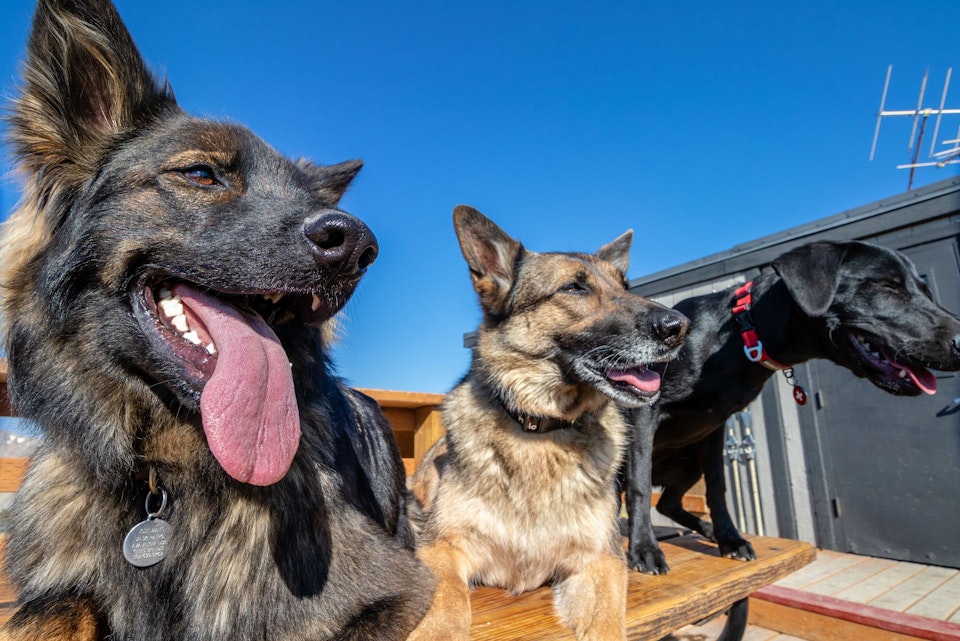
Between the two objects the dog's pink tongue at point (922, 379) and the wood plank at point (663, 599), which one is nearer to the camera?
the wood plank at point (663, 599)

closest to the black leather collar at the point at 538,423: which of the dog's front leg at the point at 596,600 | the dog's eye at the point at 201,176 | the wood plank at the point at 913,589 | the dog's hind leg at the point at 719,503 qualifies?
the dog's front leg at the point at 596,600

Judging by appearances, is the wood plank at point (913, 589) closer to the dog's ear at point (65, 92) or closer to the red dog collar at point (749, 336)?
the red dog collar at point (749, 336)

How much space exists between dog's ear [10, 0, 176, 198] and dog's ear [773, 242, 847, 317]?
3.21 metres

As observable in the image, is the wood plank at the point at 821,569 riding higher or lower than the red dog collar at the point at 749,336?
lower

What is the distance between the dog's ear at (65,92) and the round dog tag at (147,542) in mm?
984

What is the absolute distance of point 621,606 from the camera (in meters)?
1.85

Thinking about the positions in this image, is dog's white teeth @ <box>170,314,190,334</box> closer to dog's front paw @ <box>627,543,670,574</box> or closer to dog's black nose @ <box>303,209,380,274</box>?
dog's black nose @ <box>303,209,380,274</box>

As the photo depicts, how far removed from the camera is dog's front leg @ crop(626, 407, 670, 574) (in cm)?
259

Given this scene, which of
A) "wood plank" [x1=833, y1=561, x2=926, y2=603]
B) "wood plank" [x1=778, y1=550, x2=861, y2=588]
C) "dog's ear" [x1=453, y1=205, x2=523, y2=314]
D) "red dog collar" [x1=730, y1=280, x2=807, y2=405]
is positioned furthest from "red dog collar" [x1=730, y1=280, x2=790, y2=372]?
"wood plank" [x1=778, y1=550, x2=861, y2=588]

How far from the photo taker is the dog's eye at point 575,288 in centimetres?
287

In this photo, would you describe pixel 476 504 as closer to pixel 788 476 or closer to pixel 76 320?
pixel 76 320

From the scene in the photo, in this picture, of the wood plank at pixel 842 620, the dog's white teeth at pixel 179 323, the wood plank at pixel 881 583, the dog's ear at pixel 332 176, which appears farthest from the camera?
the wood plank at pixel 881 583

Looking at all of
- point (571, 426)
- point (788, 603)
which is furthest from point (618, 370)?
point (788, 603)

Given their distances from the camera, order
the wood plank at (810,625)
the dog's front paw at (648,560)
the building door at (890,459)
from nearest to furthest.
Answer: the dog's front paw at (648,560) < the wood plank at (810,625) < the building door at (890,459)
